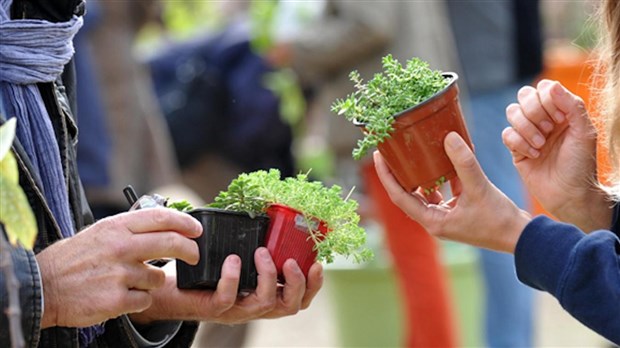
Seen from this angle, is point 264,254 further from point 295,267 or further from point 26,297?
point 26,297

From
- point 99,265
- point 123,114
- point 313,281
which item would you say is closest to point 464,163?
point 313,281

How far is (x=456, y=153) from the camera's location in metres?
2.06

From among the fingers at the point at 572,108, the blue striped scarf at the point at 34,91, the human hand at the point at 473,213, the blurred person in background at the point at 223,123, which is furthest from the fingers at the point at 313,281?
the blurred person in background at the point at 223,123

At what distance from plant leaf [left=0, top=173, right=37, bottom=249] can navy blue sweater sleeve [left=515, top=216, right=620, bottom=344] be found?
95cm

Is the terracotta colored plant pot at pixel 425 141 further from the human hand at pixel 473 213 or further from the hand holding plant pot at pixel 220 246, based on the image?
the hand holding plant pot at pixel 220 246

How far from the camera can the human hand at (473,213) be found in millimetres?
2049

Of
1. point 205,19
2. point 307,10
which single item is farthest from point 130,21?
point 205,19

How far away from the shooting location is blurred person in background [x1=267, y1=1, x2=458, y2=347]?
4.38 m

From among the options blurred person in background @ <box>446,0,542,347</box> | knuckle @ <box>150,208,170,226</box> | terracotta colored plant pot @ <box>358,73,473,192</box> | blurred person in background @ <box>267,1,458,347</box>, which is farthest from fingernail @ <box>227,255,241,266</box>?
blurred person in background @ <box>446,0,542,347</box>

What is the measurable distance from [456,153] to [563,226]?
23 cm

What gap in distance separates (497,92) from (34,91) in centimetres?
287

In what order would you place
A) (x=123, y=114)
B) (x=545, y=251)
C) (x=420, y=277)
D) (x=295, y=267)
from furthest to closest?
(x=123, y=114) < (x=420, y=277) < (x=295, y=267) < (x=545, y=251)

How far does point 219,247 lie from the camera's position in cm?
202

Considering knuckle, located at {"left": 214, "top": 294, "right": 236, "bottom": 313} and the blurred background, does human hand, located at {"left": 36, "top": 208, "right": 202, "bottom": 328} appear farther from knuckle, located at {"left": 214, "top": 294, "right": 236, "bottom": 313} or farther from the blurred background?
the blurred background
